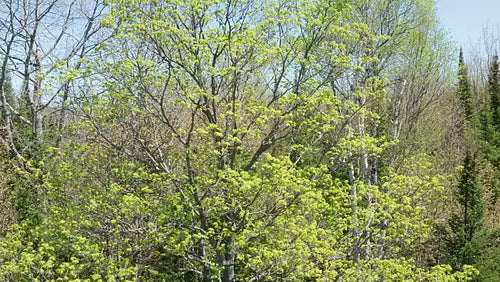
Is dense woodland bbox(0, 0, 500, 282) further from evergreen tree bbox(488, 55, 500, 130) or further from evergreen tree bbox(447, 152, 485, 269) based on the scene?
evergreen tree bbox(488, 55, 500, 130)

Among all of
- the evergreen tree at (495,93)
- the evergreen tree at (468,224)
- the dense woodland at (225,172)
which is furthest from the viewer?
the evergreen tree at (495,93)

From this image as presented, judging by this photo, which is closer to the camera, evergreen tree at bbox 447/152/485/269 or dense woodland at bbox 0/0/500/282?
dense woodland at bbox 0/0/500/282

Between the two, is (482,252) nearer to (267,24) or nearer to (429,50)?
(429,50)

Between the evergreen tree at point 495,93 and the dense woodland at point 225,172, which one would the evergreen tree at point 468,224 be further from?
the evergreen tree at point 495,93

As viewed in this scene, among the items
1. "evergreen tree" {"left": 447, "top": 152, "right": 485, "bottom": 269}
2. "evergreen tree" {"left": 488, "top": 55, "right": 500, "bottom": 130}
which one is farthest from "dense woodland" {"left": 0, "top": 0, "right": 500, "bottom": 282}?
"evergreen tree" {"left": 488, "top": 55, "right": 500, "bottom": 130}

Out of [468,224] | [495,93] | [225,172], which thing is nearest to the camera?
[225,172]

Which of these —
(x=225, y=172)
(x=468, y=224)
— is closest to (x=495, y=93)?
(x=468, y=224)

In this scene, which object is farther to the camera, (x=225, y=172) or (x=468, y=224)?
(x=468, y=224)

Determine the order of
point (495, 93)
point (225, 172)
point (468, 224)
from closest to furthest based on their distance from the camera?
point (225, 172) < point (468, 224) < point (495, 93)

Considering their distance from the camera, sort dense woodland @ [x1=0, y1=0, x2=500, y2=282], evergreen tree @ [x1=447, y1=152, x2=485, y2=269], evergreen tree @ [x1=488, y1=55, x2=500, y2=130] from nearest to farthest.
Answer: dense woodland @ [x1=0, y1=0, x2=500, y2=282], evergreen tree @ [x1=447, y1=152, x2=485, y2=269], evergreen tree @ [x1=488, y1=55, x2=500, y2=130]

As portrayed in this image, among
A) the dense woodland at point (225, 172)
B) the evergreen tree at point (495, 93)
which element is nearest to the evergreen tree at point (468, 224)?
the dense woodland at point (225, 172)

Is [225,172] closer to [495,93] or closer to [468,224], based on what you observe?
[468,224]

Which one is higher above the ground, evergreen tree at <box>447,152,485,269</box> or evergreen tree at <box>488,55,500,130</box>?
evergreen tree at <box>488,55,500,130</box>

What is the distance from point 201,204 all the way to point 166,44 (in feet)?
9.36
